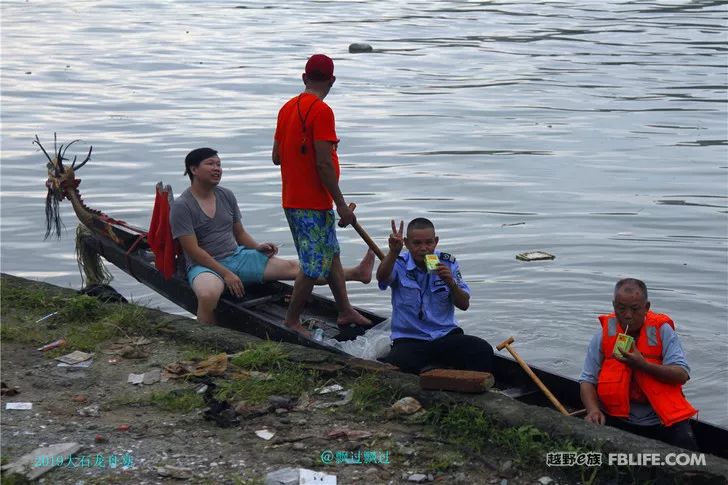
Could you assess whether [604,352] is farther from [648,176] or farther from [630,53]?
[630,53]

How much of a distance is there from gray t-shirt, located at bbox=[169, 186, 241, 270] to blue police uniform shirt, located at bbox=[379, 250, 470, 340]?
6.24ft

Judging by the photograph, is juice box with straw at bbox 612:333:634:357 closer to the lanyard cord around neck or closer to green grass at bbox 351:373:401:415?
green grass at bbox 351:373:401:415

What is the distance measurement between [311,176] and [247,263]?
50.6 inches

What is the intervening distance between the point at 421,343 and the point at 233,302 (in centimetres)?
185

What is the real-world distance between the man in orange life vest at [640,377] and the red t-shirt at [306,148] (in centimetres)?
219

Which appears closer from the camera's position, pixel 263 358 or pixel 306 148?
pixel 263 358

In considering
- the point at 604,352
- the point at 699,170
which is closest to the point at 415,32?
the point at 699,170

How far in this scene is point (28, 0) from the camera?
39.3 meters

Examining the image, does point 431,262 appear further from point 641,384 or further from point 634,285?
point 641,384

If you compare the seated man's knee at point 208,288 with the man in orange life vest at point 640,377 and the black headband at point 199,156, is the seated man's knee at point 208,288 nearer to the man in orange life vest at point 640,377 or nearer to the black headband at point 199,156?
the black headband at point 199,156

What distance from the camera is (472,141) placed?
16.7 meters

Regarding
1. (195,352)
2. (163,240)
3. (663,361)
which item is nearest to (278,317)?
(163,240)

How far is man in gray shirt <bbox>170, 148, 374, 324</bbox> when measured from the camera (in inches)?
310

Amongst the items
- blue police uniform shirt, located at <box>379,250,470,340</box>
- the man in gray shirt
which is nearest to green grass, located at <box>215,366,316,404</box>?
blue police uniform shirt, located at <box>379,250,470,340</box>
